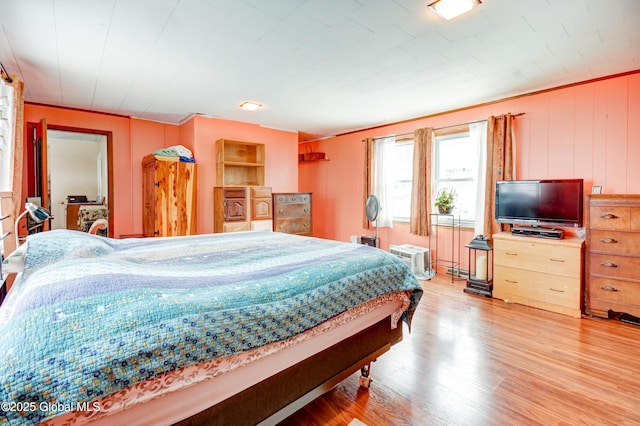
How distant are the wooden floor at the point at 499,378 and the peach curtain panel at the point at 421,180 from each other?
189cm

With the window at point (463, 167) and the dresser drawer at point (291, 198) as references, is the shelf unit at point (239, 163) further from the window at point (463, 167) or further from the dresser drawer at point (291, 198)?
the window at point (463, 167)

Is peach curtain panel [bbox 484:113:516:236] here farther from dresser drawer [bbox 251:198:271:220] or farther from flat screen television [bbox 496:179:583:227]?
dresser drawer [bbox 251:198:271:220]

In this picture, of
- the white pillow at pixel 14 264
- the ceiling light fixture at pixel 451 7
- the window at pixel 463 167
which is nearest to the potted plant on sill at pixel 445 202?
the window at pixel 463 167

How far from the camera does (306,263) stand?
1.58 meters

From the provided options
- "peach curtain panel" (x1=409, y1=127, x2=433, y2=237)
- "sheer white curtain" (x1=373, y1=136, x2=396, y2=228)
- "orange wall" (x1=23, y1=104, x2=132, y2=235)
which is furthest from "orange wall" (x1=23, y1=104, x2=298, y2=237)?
"peach curtain panel" (x1=409, y1=127, x2=433, y2=237)

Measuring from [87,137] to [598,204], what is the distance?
29.0 ft

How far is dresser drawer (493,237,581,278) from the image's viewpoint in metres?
2.99

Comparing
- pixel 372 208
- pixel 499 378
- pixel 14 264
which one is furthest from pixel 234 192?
pixel 499 378

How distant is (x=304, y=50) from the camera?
2.49 meters

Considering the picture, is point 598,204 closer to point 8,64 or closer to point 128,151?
point 8,64

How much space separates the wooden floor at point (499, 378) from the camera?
64.5 inches

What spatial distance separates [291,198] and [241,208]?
37.5 inches

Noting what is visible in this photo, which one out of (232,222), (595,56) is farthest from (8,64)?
(595,56)

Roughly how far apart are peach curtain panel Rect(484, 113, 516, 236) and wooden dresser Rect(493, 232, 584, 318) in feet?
1.30
